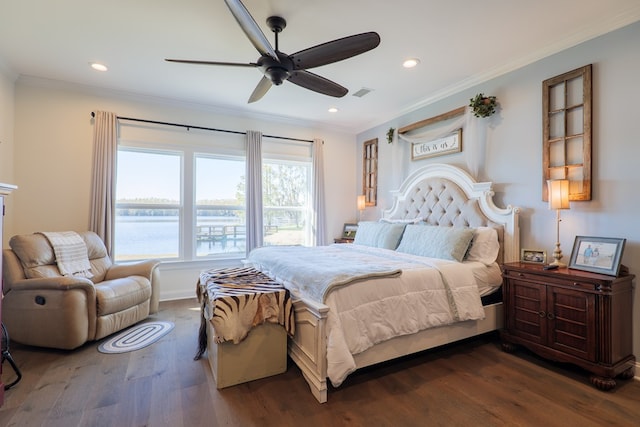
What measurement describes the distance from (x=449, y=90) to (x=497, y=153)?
1.07m

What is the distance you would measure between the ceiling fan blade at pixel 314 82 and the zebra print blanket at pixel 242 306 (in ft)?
5.61

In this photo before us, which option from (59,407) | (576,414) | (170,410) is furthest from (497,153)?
(59,407)

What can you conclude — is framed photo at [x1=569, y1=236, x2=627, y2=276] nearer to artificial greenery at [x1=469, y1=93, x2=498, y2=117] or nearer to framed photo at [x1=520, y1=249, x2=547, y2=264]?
framed photo at [x1=520, y1=249, x2=547, y2=264]

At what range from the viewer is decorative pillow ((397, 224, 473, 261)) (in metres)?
2.99

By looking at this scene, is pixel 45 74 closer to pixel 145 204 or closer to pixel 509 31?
pixel 145 204

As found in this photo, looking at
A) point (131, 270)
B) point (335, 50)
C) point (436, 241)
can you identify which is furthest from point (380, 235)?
point (131, 270)

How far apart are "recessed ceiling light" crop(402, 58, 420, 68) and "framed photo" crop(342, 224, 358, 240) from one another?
9.10 feet

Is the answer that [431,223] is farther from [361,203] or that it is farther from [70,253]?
[70,253]

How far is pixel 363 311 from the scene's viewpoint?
6.99 ft

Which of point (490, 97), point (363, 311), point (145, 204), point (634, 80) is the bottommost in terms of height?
point (363, 311)

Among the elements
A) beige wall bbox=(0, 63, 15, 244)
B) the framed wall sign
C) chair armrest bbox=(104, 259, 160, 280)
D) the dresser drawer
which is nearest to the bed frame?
the framed wall sign

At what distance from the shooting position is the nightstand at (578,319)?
6.96ft

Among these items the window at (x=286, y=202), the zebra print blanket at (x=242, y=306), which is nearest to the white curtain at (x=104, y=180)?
the window at (x=286, y=202)

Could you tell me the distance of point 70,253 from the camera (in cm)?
323
